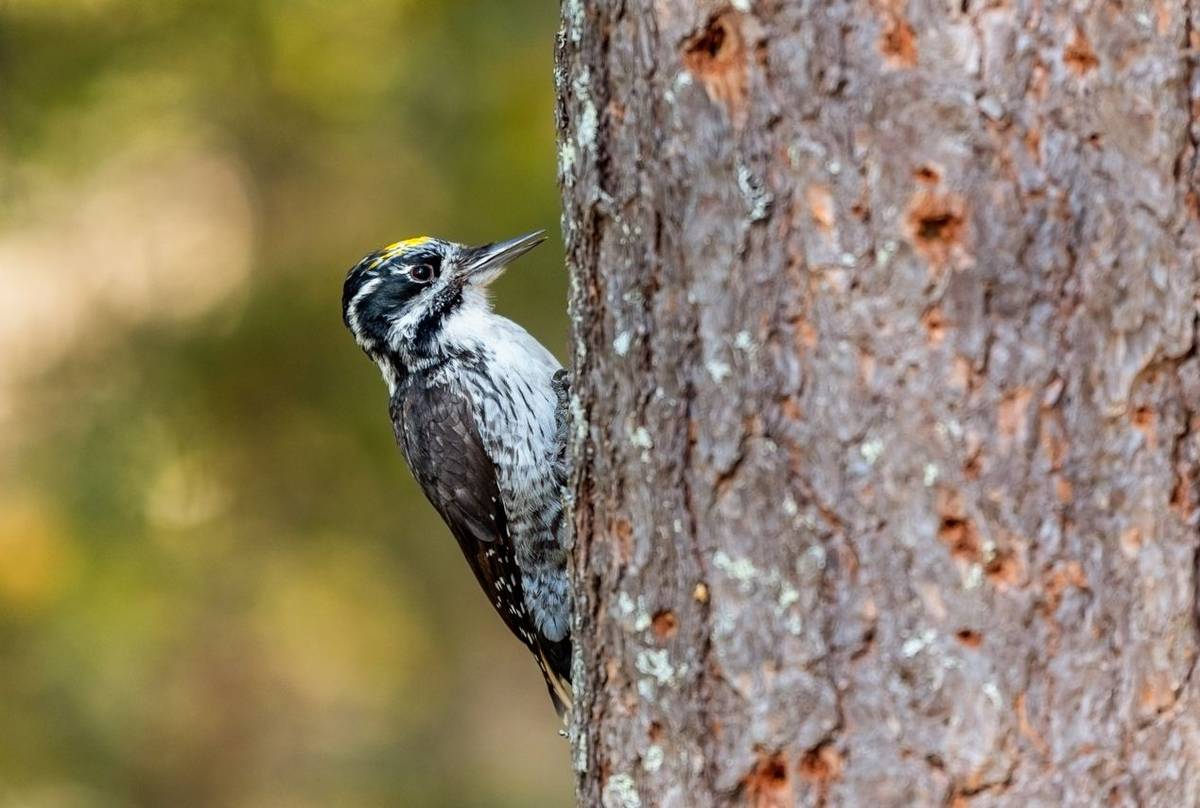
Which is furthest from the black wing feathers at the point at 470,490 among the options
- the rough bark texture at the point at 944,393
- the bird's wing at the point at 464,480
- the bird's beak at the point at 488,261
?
the rough bark texture at the point at 944,393

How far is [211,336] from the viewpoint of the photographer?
6898 mm

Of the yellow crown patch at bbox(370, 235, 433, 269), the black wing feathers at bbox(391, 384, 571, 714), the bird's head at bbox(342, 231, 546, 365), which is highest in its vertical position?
the yellow crown patch at bbox(370, 235, 433, 269)

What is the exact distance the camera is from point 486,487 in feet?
15.5

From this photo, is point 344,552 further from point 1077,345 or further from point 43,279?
point 1077,345

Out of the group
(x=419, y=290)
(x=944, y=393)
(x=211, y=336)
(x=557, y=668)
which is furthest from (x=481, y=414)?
(x=211, y=336)

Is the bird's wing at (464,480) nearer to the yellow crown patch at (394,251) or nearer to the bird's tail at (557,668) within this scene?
the bird's tail at (557,668)

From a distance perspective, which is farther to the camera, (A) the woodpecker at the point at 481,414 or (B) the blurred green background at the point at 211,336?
(B) the blurred green background at the point at 211,336

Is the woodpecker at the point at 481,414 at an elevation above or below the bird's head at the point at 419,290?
below

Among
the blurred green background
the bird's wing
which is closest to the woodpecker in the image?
the bird's wing

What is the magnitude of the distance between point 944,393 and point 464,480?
2712 millimetres

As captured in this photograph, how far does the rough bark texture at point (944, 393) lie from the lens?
221 cm

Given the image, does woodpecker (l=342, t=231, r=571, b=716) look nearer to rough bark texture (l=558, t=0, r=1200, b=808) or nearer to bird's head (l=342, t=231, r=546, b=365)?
bird's head (l=342, t=231, r=546, b=365)

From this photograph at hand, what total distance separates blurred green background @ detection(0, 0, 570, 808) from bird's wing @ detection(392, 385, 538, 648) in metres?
2.42

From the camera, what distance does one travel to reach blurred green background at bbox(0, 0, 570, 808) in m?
6.65
